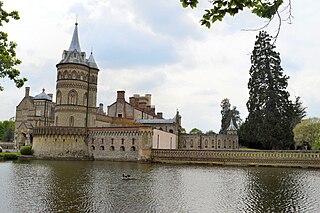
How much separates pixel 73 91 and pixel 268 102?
27.4m

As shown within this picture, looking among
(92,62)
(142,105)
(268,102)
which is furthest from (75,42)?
(268,102)

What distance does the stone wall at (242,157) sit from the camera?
113ft

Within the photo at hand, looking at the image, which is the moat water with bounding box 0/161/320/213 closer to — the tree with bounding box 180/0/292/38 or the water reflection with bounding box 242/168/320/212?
the water reflection with bounding box 242/168/320/212

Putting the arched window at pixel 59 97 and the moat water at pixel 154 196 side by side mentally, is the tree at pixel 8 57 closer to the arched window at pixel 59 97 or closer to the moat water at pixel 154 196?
the moat water at pixel 154 196

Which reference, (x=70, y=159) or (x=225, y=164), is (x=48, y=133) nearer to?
(x=70, y=159)

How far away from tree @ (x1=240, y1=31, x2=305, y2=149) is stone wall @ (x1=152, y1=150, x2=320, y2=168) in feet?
17.7

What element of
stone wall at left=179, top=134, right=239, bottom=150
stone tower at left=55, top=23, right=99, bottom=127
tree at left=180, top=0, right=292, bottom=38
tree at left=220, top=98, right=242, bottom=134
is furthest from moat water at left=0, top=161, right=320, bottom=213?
tree at left=220, top=98, right=242, bottom=134

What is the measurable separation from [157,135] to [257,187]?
2795 cm

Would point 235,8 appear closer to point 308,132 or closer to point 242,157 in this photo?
point 242,157

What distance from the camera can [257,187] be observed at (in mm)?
18359

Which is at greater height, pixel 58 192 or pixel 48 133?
pixel 48 133

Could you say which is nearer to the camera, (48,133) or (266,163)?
(266,163)

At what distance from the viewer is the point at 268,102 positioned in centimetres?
4175

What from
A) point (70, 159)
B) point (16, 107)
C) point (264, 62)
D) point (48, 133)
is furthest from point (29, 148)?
point (264, 62)
